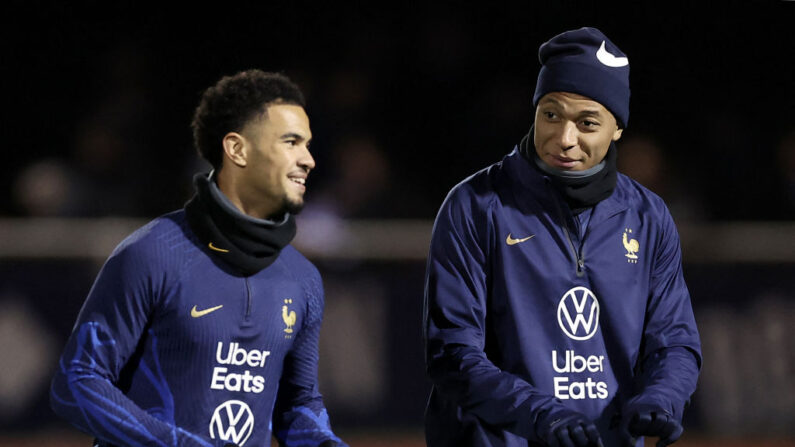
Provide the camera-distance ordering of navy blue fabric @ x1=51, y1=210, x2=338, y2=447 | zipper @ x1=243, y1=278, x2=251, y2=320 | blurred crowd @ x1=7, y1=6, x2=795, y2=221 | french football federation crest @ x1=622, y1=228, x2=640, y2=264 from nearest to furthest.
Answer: navy blue fabric @ x1=51, y1=210, x2=338, y2=447 < zipper @ x1=243, y1=278, x2=251, y2=320 < french football federation crest @ x1=622, y1=228, x2=640, y2=264 < blurred crowd @ x1=7, y1=6, x2=795, y2=221

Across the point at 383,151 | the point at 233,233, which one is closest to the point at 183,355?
the point at 233,233

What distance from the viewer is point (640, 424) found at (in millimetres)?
3195

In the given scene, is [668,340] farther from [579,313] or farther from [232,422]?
[232,422]

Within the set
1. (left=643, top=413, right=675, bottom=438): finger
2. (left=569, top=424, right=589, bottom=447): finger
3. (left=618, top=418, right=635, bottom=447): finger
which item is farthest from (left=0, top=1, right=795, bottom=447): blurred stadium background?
(left=569, top=424, right=589, bottom=447): finger

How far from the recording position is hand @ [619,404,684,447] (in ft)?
10.4

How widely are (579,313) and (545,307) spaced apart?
0.35 feet

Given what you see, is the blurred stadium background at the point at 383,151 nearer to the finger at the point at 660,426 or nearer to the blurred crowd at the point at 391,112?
the blurred crowd at the point at 391,112

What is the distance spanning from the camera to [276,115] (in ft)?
11.4

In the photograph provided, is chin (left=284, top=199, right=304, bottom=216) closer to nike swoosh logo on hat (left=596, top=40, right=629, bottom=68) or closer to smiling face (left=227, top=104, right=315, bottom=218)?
smiling face (left=227, top=104, right=315, bottom=218)

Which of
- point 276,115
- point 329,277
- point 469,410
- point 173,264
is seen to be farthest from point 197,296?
point 329,277

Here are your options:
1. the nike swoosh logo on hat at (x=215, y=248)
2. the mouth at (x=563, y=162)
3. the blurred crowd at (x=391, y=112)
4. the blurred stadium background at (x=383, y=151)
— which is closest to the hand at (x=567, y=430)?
the mouth at (x=563, y=162)

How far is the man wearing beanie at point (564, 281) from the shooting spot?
11.1 ft

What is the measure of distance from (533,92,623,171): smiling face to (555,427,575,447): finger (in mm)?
841

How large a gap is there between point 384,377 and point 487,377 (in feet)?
14.6
